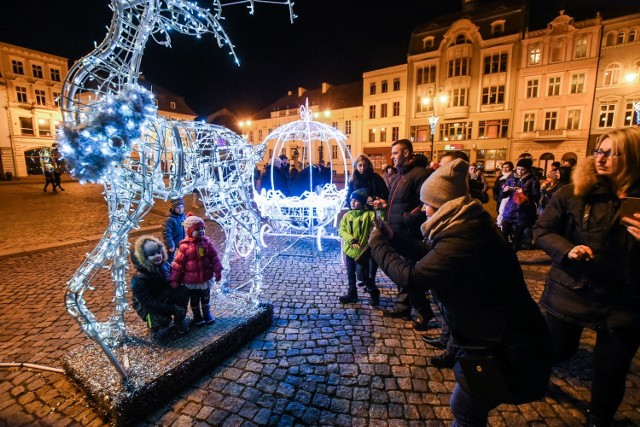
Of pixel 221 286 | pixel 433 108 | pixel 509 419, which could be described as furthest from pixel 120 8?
pixel 433 108

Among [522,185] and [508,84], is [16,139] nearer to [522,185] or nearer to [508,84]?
[522,185]

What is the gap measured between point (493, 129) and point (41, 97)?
41848mm

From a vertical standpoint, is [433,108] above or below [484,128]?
above

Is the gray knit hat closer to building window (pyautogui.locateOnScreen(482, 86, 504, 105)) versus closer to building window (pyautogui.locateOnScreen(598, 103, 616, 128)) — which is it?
building window (pyautogui.locateOnScreen(482, 86, 504, 105))

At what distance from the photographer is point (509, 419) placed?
2400mm

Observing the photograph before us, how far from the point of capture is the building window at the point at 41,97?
29.6 metres

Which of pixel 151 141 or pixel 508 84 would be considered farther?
pixel 508 84

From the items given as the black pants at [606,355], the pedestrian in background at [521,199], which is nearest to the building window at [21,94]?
the pedestrian in background at [521,199]

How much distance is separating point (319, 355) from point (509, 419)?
166 cm

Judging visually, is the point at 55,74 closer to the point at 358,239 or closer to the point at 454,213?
the point at 358,239

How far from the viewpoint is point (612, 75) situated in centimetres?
2270

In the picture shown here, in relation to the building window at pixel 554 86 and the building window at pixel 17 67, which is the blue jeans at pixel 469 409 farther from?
the building window at pixel 17 67

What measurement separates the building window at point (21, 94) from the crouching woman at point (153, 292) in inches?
1479

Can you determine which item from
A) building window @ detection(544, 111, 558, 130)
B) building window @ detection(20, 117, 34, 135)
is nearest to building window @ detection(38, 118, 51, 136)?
building window @ detection(20, 117, 34, 135)
